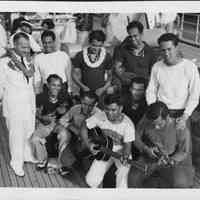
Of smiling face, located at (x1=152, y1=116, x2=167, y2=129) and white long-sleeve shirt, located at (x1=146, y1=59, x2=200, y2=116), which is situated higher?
white long-sleeve shirt, located at (x1=146, y1=59, x2=200, y2=116)

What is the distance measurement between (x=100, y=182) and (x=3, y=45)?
366 mm

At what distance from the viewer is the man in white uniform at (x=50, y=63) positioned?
0.88m

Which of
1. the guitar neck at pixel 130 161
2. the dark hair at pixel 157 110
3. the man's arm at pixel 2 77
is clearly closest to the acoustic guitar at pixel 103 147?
the guitar neck at pixel 130 161

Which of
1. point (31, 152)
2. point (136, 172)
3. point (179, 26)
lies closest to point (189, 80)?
point (179, 26)

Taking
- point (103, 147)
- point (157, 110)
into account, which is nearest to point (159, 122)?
point (157, 110)

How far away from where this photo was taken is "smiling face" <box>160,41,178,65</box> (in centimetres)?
87

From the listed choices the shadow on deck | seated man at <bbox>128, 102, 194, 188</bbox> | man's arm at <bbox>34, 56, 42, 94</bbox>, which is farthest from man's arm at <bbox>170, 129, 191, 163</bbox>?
man's arm at <bbox>34, 56, 42, 94</bbox>

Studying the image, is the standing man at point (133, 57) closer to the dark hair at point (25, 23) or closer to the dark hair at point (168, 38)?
the dark hair at point (168, 38)

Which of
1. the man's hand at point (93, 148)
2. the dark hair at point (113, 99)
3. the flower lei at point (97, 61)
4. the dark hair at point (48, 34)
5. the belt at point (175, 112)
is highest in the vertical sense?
the dark hair at point (48, 34)

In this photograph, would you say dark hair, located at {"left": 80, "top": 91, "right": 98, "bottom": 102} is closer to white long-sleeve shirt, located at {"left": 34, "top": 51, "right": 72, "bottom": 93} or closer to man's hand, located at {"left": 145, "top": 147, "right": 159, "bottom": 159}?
white long-sleeve shirt, located at {"left": 34, "top": 51, "right": 72, "bottom": 93}

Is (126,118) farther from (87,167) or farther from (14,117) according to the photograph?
(14,117)

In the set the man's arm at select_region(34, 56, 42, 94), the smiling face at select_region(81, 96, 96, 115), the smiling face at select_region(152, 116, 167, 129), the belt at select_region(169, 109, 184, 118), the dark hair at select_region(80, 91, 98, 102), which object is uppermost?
the man's arm at select_region(34, 56, 42, 94)

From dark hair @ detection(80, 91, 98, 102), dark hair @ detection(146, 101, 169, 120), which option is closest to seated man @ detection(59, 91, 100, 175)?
dark hair @ detection(80, 91, 98, 102)

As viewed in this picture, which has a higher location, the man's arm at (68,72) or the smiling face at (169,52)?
the smiling face at (169,52)
